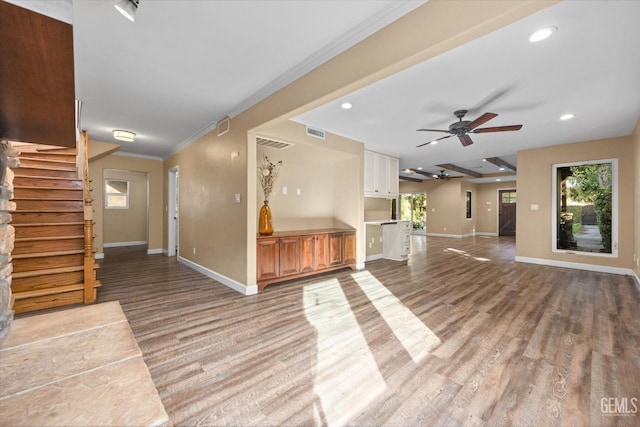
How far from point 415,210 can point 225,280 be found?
1027 cm

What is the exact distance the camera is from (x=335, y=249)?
489 cm

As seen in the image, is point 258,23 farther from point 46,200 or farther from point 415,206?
point 415,206

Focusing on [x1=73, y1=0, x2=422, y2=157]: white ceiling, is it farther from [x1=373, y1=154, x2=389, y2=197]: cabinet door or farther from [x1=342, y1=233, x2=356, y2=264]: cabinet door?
[x1=373, y1=154, x2=389, y2=197]: cabinet door

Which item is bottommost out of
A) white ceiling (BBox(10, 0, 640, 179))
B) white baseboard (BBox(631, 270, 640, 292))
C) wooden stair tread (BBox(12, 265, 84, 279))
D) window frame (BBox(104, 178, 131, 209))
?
white baseboard (BBox(631, 270, 640, 292))

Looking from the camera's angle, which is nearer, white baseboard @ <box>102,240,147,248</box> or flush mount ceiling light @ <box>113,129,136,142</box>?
flush mount ceiling light @ <box>113,129,136,142</box>

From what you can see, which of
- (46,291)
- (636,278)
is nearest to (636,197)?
(636,278)

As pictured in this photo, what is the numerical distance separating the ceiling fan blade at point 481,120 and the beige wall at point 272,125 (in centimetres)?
187

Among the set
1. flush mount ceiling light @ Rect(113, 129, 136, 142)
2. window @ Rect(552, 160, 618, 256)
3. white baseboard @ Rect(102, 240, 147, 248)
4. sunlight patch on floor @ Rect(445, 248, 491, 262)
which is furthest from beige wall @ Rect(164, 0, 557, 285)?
window @ Rect(552, 160, 618, 256)

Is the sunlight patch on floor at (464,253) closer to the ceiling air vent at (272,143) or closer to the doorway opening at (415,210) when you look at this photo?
the doorway opening at (415,210)

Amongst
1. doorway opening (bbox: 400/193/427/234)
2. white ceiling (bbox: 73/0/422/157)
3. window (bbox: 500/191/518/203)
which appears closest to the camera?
white ceiling (bbox: 73/0/422/157)

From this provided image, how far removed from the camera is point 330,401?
5.35 ft

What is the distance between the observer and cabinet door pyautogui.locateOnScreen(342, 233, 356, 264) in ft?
16.6

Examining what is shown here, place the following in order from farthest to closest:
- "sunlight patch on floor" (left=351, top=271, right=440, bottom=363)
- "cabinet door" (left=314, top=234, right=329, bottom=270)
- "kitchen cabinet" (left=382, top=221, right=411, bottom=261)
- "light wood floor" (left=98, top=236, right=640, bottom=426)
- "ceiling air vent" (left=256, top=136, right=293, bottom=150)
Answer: "kitchen cabinet" (left=382, top=221, right=411, bottom=261) < "cabinet door" (left=314, top=234, right=329, bottom=270) < "ceiling air vent" (left=256, top=136, right=293, bottom=150) < "sunlight patch on floor" (left=351, top=271, right=440, bottom=363) < "light wood floor" (left=98, top=236, right=640, bottom=426)

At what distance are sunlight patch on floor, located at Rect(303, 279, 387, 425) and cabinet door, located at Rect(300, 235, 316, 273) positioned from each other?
122 centimetres
